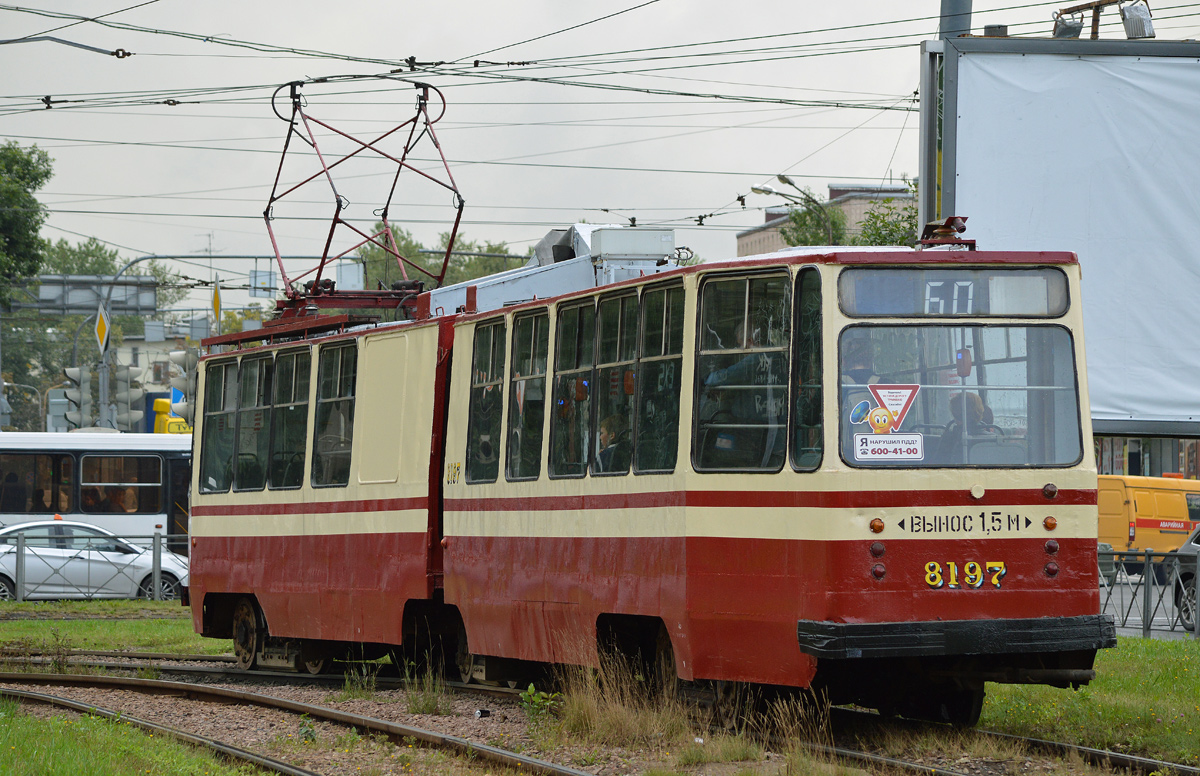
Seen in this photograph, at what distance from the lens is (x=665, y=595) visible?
31.0ft

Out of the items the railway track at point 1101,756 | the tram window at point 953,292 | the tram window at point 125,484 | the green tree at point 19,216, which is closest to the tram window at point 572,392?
the tram window at point 953,292

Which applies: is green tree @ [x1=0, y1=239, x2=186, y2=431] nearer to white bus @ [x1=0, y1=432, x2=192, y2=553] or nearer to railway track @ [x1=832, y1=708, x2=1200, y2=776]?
white bus @ [x1=0, y1=432, x2=192, y2=553]

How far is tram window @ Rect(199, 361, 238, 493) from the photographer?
50.5 ft

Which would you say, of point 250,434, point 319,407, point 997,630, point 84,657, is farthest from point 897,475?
point 84,657

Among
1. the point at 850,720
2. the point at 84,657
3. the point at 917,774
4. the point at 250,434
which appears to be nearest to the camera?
the point at 917,774

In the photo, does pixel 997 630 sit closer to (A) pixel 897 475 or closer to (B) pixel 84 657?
(A) pixel 897 475

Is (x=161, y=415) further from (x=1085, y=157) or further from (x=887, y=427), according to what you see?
(x=887, y=427)

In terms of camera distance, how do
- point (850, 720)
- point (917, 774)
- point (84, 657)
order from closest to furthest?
1. point (917, 774)
2. point (850, 720)
3. point (84, 657)

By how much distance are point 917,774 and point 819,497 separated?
1.55 metres

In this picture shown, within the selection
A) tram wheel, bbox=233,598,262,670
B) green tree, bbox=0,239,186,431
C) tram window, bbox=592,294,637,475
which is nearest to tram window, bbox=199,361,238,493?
tram wheel, bbox=233,598,262,670

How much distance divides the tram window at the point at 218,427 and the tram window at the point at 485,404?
14.3ft

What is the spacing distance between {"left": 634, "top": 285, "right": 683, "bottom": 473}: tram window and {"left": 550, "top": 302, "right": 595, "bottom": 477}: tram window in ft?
2.15

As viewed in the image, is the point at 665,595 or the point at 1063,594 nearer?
the point at 1063,594

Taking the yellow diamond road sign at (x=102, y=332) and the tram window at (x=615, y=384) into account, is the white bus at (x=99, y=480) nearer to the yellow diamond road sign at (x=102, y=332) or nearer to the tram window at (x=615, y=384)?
the yellow diamond road sign at (x=102, y=332)
